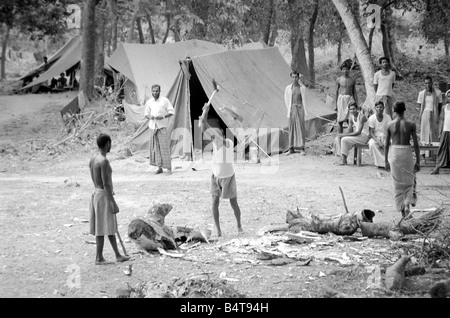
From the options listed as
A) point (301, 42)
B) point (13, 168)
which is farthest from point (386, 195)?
point (301, 42)

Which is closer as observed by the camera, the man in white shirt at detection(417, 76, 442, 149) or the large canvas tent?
the man in white shirt at detection(417, 76, 442, 149)

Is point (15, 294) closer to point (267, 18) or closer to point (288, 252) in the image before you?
point (288, 252)

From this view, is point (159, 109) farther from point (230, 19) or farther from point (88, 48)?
point (230, 19)

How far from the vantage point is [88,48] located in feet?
61.7

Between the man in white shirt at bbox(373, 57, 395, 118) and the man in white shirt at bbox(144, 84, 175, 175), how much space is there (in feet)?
13.8

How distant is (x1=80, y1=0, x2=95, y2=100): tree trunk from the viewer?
18625mm

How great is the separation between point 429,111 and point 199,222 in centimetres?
588

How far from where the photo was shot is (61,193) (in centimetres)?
1007

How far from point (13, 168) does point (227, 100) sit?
13.8 feet

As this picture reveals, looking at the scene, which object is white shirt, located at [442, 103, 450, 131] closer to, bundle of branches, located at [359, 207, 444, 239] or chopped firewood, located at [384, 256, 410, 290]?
bundle of branches, located at [359, 207, 444, 239]

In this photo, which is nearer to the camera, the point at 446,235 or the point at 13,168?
the point at 446,235

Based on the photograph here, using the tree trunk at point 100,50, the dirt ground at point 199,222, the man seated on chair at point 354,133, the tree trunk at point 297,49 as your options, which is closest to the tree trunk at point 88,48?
the tree trunk at point 100,50

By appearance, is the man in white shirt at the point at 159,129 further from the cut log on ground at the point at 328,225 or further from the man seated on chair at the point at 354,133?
the cut log on ground at the point at 328,225

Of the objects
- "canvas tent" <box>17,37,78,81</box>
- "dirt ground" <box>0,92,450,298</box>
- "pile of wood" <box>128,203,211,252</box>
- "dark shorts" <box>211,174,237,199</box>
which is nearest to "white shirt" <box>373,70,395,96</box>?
"dirt ground" <box>0,92,450,298</box>
